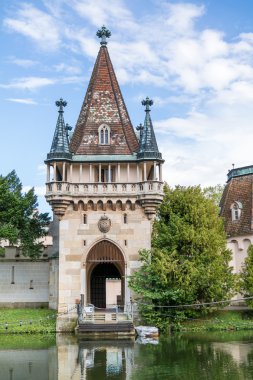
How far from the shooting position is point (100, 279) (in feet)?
149

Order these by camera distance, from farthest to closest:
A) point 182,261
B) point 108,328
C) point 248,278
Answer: point 248,278 → point 182,261 → point 108,328

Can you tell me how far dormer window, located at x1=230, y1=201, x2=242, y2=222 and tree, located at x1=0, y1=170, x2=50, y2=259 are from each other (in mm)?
15525

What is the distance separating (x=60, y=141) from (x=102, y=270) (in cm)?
1297

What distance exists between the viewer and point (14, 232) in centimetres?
3766

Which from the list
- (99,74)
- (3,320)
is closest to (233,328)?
(3,320)

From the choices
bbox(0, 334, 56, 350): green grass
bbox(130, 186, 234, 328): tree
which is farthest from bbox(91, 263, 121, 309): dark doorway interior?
bbox(0, 334, 56, 350): green grass

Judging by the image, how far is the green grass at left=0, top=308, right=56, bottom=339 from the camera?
115 feet

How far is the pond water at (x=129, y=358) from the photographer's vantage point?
64.8 feet

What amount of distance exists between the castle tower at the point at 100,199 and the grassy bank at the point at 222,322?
15.8 feet

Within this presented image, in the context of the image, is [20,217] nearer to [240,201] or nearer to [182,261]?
[182,261]

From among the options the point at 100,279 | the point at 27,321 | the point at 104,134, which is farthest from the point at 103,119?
the point at 27,321

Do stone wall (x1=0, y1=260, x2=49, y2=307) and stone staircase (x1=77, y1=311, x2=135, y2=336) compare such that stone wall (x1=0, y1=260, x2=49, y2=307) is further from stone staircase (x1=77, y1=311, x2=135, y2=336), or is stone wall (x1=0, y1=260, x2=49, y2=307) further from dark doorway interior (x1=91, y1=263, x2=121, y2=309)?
stone staircase (x1=77, y1=311, x2=135, y2=336)

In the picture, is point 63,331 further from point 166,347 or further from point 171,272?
point 166,347

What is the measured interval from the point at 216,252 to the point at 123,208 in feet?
23.2
